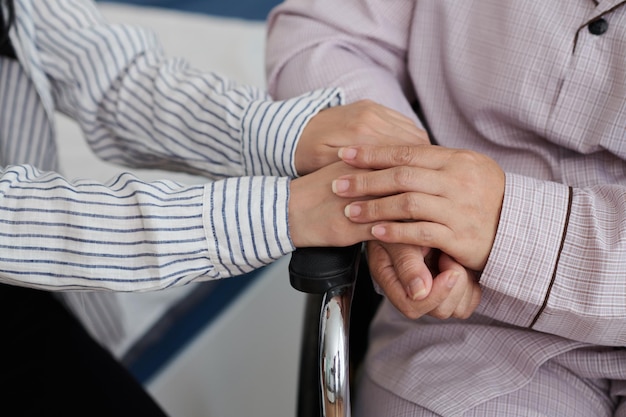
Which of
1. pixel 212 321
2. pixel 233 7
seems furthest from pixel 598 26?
pixel 233 7

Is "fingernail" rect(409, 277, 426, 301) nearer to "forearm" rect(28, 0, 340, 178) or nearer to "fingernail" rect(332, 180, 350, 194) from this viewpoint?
"fingernail" rect(332, 180, 350, 194)

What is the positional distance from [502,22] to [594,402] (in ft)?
1.43

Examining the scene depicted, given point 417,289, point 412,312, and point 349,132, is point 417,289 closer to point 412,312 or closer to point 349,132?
point 412,312

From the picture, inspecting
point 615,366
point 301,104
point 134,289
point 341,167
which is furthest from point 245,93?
point 615,366

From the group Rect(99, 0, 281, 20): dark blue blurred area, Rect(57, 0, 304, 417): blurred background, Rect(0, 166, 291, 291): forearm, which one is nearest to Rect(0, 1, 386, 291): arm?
Rect(0, 166, 291, 291): forearm

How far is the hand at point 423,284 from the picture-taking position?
0.71m

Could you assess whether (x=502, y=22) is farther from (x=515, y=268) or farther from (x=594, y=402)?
(x=594, y=402)

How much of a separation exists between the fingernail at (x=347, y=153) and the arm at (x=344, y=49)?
0.19 meters

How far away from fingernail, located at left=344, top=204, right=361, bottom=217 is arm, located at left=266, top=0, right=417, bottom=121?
242 mm

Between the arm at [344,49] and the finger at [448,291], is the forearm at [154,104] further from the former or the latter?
the finger at [448,291]

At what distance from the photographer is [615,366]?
0.77m

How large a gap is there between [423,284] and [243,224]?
0.19 m

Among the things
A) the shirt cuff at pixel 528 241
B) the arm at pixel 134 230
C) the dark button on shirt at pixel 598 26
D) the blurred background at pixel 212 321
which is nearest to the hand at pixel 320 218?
the arm at pixel 134 230

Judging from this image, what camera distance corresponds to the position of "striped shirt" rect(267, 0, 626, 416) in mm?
725
